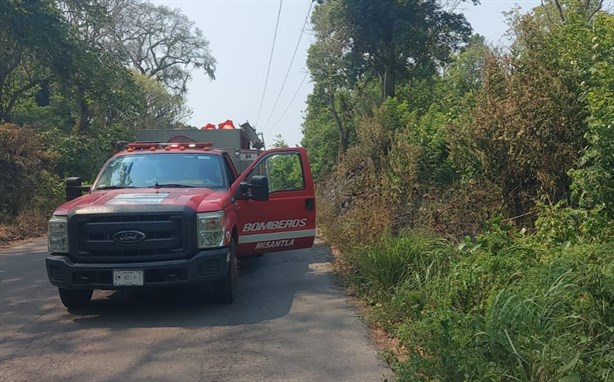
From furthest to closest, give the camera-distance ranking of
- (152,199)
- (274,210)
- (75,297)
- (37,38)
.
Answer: (37,38)
(274,210)
(75,297)
(152,199)

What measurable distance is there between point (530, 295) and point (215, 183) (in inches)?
182

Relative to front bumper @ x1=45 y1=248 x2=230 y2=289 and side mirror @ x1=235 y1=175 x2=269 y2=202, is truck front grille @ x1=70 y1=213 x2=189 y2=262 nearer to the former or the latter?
front bumper @ x1=45 y1=248 x2=230 y2=289

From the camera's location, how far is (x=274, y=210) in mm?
9109

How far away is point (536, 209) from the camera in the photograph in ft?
27.2


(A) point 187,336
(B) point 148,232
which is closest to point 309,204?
(B) point 148,232

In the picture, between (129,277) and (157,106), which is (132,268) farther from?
(157,106)

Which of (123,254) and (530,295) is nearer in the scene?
(530,295)

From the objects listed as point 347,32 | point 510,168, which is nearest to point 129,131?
point 347,32

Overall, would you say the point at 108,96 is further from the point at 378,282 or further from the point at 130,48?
the point at 130,48

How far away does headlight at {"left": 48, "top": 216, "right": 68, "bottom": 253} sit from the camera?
276 inches

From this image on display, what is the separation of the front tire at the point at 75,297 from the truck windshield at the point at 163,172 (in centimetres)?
144

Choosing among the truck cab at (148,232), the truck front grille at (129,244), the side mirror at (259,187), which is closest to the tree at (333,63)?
the side mirror at (259,187)

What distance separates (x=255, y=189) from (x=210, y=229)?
140 centimetres

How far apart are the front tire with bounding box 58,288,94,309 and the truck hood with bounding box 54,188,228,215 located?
96 cm
